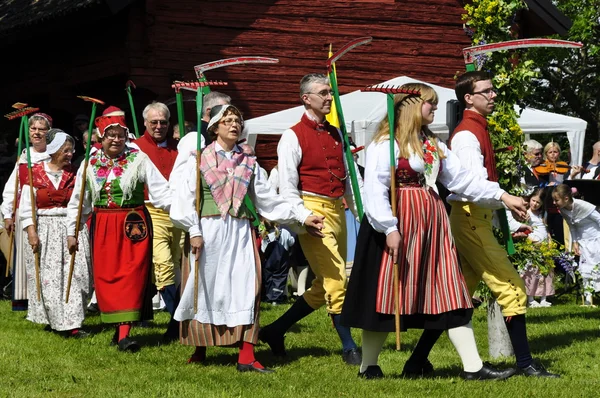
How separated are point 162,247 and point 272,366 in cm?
213

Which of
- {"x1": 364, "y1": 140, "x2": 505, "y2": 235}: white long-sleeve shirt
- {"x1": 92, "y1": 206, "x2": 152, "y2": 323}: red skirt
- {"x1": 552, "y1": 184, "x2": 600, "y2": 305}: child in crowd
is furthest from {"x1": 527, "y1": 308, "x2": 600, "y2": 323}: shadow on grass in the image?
{"x1": 364, "y1": 140, "x2": 505, "y2": 235}: white long-sleeve shirt

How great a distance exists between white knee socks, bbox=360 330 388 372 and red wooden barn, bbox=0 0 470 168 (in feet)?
27.3

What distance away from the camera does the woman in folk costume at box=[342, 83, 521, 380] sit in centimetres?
636

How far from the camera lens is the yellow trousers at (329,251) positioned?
292 inches

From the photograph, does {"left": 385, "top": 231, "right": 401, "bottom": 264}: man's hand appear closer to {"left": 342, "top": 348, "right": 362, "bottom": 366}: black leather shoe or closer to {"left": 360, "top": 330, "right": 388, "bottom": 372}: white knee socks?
{"left": 360, "top": 330, "right": 388, "bottom": 372}: white knee socks

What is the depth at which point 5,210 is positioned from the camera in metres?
9.98

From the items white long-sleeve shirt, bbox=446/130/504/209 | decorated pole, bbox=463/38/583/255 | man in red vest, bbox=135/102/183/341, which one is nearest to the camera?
white long-sleeve shirt, bbox=446/130/504/209

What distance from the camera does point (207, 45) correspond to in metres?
15.6

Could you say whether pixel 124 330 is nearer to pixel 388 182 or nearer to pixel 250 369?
pixel 250 369

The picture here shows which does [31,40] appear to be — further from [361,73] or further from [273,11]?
[361,73]

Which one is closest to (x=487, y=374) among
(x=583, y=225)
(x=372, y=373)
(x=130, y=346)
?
(x=372, y=373)

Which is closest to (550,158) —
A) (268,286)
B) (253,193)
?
(268,286)

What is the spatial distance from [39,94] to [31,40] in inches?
31.2

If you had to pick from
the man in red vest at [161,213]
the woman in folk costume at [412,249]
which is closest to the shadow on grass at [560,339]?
the woman in folk costume at [412,249]
